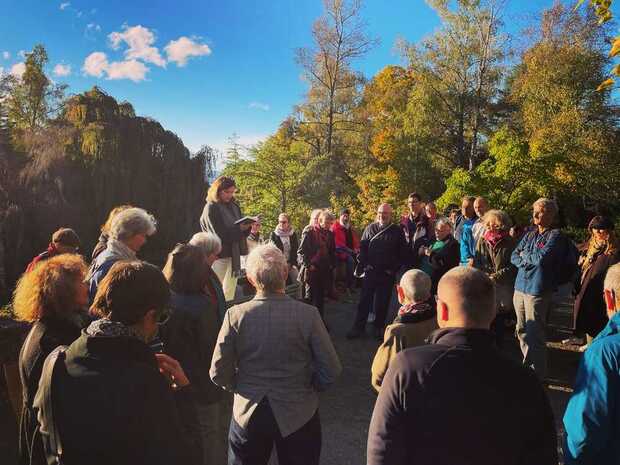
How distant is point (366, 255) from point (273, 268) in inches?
157

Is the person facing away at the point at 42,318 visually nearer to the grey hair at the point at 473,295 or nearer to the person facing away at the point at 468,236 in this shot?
the grey hair at the point at 473,295

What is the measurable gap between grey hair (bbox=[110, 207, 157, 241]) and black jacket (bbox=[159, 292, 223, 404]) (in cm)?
78

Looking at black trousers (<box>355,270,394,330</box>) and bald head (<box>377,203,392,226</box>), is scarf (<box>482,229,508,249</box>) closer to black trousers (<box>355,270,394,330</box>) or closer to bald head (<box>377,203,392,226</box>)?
bald head (<box>377,203,392,226</box>)

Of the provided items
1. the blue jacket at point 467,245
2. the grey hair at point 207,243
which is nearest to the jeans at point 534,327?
the blue jacket at point 467,245

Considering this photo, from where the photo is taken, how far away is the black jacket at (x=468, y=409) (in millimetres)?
1508

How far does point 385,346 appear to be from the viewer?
9.27 feet

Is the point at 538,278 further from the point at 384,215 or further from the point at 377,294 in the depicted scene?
the point at 377,294

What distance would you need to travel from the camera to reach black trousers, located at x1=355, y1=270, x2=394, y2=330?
627 centimetres

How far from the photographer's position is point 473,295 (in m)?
1.61

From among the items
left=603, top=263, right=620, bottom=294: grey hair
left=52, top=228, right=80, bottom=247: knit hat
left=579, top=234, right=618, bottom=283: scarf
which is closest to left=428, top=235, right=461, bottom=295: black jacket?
left=579, top=234, right=618, bottom=283: scarf

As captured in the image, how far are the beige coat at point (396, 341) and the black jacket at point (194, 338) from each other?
39.5 inches

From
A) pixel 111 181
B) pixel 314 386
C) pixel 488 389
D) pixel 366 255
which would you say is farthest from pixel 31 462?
pixel 111 181

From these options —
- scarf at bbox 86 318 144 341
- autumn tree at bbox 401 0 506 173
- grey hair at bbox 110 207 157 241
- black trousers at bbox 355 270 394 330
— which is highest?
autumn tree at bbox 401 0 506 173

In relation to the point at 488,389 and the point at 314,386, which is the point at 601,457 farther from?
the point at 314,386
